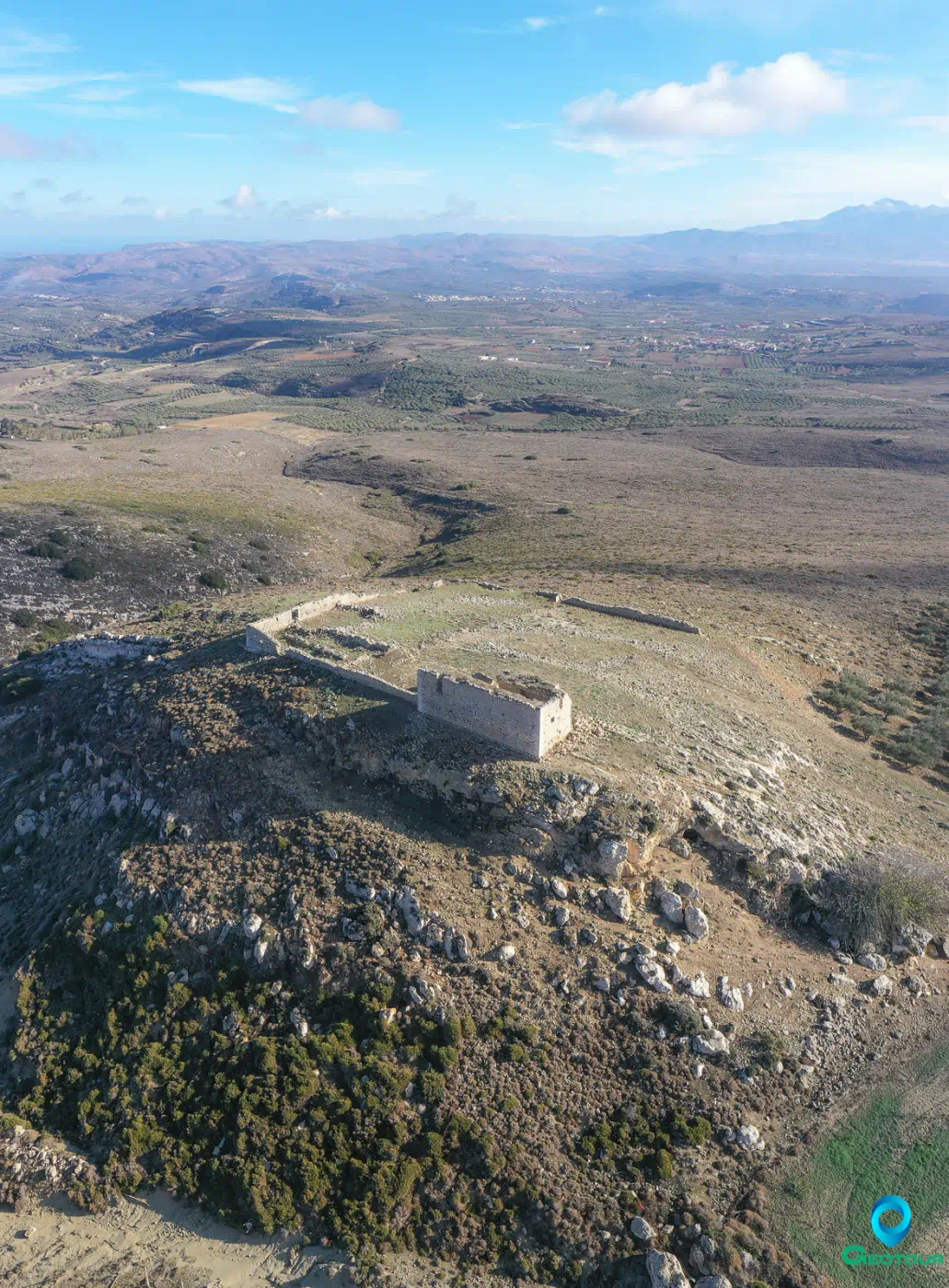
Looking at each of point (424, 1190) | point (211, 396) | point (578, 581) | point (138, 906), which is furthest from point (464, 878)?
point (211, 396)

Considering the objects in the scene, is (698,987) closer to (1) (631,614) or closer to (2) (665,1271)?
(2) (665,1271)

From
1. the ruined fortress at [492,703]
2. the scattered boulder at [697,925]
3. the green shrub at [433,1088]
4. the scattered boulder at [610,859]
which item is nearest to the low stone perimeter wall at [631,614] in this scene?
the ruined fortress at [492,703]

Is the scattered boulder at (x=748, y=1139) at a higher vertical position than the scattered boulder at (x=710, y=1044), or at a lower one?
lower

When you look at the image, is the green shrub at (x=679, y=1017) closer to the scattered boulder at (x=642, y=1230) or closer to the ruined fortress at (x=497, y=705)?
the scattered boulder at (x=642, y=1230)

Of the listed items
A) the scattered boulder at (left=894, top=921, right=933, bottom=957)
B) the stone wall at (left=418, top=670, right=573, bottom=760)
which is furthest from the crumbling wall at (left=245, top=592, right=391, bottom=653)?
the scattered boulder at (left=894, top=921, right=933, bottom=957)

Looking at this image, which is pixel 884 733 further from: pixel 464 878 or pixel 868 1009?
pixel 464 878

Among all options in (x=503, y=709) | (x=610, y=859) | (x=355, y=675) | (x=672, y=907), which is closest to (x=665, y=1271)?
(x=672, y=907)
